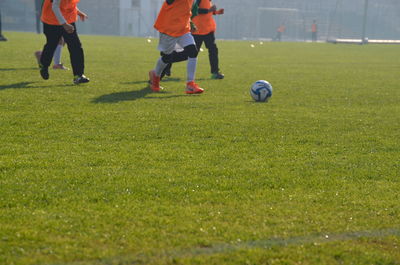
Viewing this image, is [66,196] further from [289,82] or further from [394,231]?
[289,82]

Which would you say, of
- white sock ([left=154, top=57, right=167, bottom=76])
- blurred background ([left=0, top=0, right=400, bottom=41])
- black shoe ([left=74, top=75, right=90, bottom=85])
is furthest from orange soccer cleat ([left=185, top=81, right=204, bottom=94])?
blurred background ([left=0, top=0, right=400, bottom=41])

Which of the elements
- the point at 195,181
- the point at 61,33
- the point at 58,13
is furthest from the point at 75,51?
the point at 195,181

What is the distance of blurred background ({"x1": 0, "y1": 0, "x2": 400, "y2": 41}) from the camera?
2383 inches

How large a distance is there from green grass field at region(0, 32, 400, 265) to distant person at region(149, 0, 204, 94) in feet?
3.41

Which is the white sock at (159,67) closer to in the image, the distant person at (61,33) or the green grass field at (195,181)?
the green grass field at (195,181)

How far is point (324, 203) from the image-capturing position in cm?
374

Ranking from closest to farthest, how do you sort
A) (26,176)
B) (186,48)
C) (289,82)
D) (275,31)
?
1. (26,176)
2. (186,48)
3. (289,82)
4. (275,31)

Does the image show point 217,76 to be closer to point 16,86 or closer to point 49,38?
point 49,38

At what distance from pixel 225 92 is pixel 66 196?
5.98 m

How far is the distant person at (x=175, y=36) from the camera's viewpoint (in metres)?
9.04

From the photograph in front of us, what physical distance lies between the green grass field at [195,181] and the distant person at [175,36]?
3.41 feet

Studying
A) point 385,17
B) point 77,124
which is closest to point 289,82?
point 77,124

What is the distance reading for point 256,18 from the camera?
6625cm

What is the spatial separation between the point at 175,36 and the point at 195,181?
A: 17.3ft
